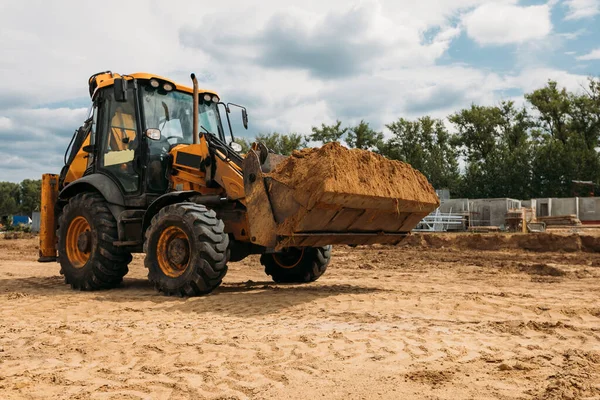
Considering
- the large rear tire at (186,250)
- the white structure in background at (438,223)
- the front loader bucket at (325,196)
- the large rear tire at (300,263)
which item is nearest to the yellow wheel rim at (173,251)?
the large rear tire at (186,250)

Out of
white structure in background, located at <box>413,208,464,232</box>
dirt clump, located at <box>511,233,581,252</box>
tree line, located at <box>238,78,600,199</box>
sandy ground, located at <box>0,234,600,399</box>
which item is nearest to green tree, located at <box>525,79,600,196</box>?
tree line, located at <box>238,78,600,199</box>

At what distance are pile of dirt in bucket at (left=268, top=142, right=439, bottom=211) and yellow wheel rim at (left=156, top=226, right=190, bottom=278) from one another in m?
1.58

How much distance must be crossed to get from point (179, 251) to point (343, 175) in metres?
2.52

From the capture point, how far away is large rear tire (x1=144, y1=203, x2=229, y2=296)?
7.42 meters

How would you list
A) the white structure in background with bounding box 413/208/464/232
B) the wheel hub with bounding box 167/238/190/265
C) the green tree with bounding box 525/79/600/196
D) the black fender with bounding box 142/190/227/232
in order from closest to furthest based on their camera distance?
the wheel hub with bounding box 167/238/190/265
the black fender with bounding box 142/190/227/232
the white structure in background with bounding box 413/208/464/232
the green tree with bounding box 525/79/600/196

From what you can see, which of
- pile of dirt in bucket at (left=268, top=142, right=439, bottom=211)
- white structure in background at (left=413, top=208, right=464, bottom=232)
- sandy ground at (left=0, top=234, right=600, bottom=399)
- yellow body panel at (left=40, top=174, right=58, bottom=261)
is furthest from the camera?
white structure in background at (left=413, top=208, right=464, bottom=232)

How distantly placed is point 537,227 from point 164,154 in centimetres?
1770

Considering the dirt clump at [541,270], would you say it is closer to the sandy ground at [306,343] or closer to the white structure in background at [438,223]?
the sandy ground at [306,343]

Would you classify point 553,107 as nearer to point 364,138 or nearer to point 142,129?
point 364,138

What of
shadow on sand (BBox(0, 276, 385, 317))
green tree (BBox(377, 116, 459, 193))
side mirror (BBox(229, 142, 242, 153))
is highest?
green tree (BBox(377, 116, 459, 193))

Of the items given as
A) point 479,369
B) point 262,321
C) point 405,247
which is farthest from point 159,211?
point 405,247

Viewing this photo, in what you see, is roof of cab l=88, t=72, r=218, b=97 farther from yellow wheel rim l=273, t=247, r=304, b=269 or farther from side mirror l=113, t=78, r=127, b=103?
yellow wheel rim l=273, t=247, r=304, b=269

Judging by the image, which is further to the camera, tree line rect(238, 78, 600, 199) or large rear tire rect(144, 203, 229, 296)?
tree line rect(238, 78, 600, 199)

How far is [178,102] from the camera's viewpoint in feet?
30.6
